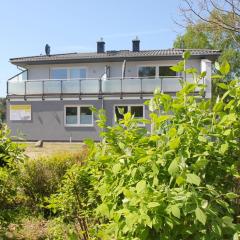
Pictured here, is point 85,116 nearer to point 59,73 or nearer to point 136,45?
point 59,73

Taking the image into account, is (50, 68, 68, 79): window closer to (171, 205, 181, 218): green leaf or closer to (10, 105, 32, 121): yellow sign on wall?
(10, 105, 32, 121): yellow sign on wall

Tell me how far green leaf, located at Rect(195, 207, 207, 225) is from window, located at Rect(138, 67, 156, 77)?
2835 centimetres

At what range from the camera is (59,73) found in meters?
31.5

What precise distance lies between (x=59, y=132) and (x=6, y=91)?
500 cm

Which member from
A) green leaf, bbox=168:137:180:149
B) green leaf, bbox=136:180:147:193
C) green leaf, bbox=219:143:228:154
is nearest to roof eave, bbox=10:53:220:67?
green leaf, bbox=219:143:228:154

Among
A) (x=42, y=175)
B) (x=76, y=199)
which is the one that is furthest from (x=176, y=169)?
(x=42, y=175)

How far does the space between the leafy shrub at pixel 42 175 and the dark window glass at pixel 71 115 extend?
22.7 metres

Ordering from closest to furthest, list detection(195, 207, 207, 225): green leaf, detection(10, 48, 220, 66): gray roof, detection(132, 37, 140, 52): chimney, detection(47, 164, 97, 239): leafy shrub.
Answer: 1. detection(195, 207, 207, 225): green leaf
2. detection(47, 164, 97, 239): leafy shrub
3. detection(10, 48, 220, 66): gray roof
4. detection(132, 37, 140, 52): chimney

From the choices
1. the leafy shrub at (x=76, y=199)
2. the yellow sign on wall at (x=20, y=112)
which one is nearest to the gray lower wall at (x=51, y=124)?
the yellow sign on wall at (x=20, y=112)

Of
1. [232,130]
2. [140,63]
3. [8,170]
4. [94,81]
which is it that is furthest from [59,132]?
[232,130]

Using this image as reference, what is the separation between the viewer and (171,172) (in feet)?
6.31

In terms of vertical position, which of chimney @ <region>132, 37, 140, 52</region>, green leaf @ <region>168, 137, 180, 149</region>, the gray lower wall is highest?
chimney @ <region>132, 37, 140, 52</region>

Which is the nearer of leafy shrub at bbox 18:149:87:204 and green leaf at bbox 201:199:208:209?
green leaf at bbox 201:199:208:209

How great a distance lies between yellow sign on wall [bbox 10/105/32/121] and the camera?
1181 inches
